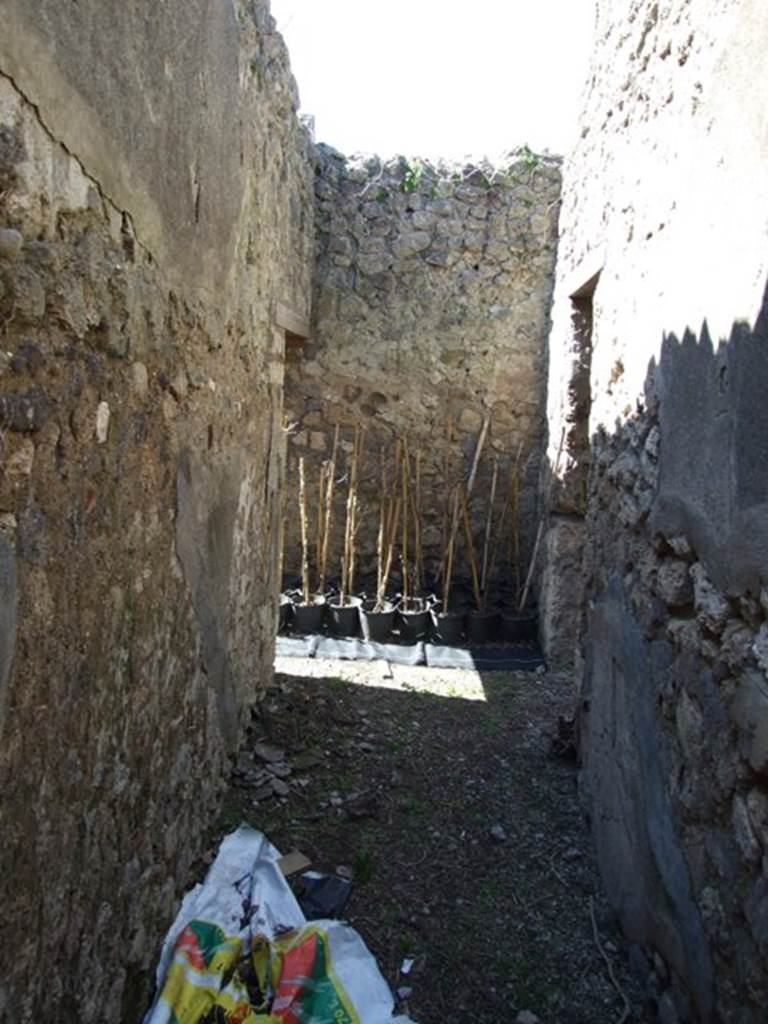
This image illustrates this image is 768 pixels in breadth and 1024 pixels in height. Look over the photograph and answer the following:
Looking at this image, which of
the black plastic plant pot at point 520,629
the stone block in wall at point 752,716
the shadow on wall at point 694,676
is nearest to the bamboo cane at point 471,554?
the black plastic plant pot at point 520,629

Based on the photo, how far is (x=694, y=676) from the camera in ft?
6.14

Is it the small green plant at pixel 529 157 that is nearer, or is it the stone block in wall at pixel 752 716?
the stone block in wall at pixel 752 716

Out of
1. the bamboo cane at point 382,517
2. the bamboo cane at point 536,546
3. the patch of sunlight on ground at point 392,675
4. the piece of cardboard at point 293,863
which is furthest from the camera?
the bamboo cane at point 382,517

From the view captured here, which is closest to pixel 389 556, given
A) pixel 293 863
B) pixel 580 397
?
pixel 580 397

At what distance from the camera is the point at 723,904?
5.46ft

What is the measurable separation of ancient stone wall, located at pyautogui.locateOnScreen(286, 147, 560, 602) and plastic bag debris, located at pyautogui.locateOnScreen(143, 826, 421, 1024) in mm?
4010

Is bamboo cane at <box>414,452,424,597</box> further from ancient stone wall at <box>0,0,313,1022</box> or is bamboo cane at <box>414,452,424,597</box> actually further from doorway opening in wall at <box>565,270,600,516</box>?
ancient stone wall at <box>0,0,313,1022</box>

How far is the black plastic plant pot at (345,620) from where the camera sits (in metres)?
5.59

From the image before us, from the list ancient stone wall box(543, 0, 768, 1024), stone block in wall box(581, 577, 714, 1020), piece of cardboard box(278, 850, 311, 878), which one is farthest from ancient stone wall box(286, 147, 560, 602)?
piece of cardboard box(278, 850, 311, 878)

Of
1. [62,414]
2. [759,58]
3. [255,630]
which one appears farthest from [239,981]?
[759,58]

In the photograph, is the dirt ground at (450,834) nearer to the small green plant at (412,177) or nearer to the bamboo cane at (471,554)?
the bamboo cane at (471,554)

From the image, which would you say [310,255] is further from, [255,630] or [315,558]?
[255,630]

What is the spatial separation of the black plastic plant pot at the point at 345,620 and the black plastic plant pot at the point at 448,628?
540 millimetres

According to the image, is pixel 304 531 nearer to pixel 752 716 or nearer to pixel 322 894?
pixel 322 894
